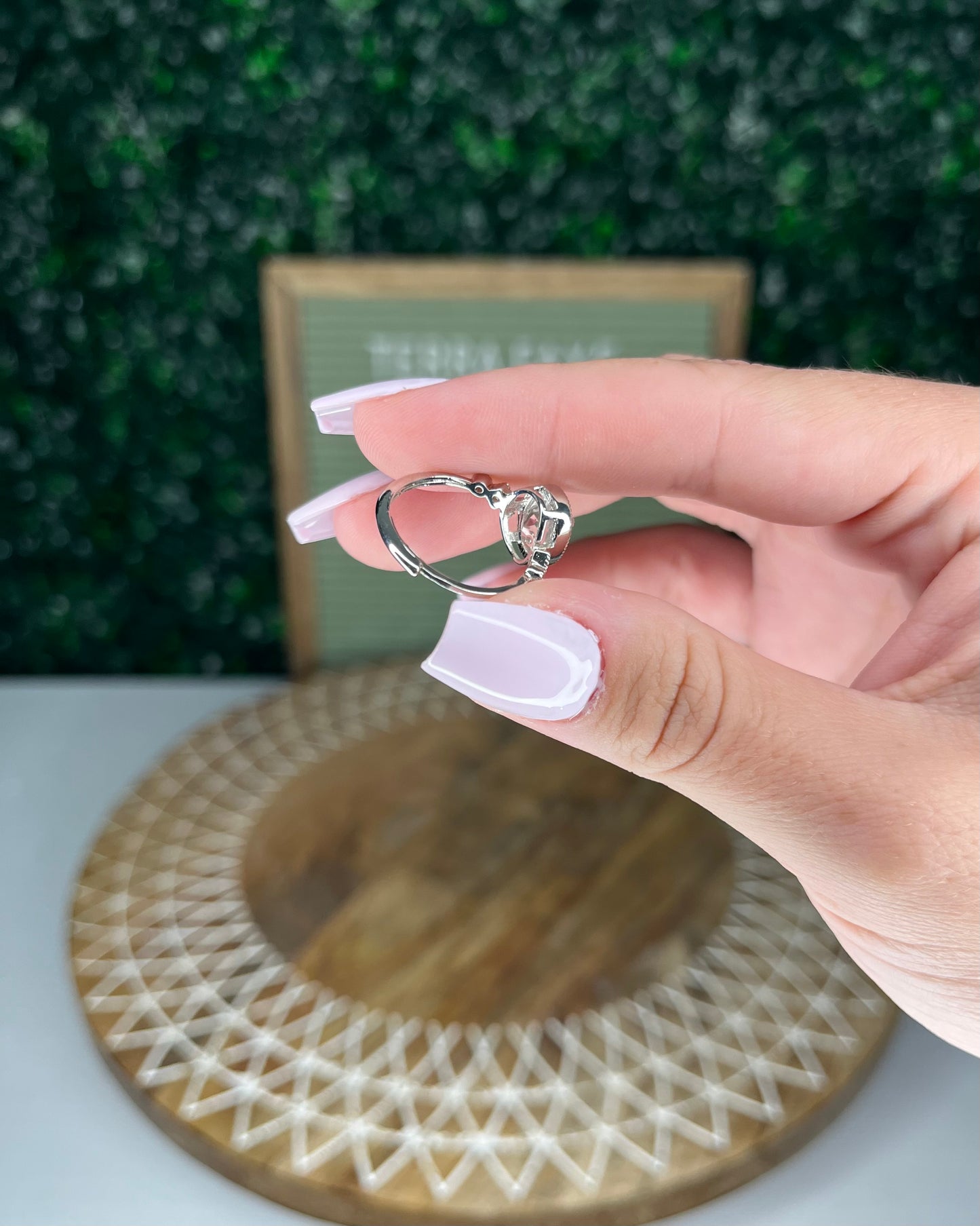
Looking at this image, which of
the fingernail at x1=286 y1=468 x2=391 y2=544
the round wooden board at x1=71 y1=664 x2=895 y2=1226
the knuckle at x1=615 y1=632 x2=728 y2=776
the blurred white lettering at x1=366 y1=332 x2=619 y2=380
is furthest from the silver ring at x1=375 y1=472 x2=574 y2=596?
the blurred white lettering at x1=366 y1=332 x2=619 y2=380

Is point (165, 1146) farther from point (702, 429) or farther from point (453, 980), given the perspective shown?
point (702, 429)

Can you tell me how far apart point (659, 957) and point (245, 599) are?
0.57 meters

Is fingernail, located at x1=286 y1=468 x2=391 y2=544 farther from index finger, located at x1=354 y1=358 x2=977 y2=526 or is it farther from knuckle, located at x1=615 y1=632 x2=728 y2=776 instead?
knuckle, located at x1=615 y1=632 x2=728 y2=776

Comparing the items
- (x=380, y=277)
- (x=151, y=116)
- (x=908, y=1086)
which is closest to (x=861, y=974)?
(x=908, y=1086)

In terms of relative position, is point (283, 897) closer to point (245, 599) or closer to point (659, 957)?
point (659, 957)

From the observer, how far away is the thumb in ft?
1.18

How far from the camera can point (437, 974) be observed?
2.01ft

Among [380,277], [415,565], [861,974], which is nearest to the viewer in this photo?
[415,565]

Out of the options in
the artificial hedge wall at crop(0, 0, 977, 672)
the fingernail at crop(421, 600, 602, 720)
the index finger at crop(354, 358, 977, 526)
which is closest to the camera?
the fingernail at crop(421, 600, 602, 720)

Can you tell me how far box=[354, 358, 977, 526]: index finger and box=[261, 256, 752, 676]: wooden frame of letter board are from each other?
0.35 metres

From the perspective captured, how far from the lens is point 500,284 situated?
0.84 metres

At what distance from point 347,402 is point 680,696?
0.25 metres

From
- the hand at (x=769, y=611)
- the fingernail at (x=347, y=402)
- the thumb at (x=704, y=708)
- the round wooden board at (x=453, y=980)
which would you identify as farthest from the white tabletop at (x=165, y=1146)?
the fingernail at (x=347, y=402)

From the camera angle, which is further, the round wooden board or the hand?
the round wooden board
